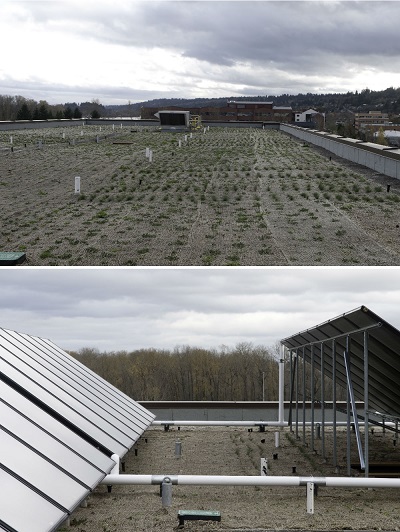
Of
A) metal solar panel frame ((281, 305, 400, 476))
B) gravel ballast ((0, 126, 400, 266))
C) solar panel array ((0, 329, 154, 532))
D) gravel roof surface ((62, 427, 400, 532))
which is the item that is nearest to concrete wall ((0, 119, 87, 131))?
gravel ballast ((0, 126, 400, 266))

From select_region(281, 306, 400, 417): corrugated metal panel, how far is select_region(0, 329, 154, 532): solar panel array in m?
4.91

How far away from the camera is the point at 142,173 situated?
4047 centimetres

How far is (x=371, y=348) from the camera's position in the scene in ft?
47.7

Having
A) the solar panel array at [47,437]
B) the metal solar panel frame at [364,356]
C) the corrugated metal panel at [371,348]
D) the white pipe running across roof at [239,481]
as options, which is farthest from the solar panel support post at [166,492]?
the corrugated metal panel at [371,348]

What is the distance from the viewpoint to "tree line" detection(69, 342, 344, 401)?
228 ft

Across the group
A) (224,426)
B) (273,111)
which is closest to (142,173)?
(224,426)

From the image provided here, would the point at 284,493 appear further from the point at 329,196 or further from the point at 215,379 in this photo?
the point at 215,379

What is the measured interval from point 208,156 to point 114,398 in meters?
34.8

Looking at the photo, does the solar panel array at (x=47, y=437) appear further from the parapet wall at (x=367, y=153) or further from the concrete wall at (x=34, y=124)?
the concrete wall at (x=34, y=124)

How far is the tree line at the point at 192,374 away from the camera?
6962 cm

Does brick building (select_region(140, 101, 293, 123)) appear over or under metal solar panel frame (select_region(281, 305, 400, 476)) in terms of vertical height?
over

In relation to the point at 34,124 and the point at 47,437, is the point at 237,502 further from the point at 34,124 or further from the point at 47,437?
the point at 34,124

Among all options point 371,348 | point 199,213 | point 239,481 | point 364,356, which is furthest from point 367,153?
point 239,481

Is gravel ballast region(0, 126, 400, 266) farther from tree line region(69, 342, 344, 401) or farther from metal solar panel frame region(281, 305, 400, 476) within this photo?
tree line region(69, 342, 344, 401)
